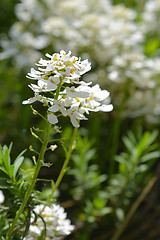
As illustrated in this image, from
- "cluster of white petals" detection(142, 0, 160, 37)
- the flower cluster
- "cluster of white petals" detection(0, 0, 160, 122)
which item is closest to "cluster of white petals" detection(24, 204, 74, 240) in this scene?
the flower cluster

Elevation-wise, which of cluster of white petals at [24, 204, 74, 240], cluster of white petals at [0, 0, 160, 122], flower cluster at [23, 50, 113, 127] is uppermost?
cluster of white petals at [0, 0, 160, 122]

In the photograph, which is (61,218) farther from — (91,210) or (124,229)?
(124,229)

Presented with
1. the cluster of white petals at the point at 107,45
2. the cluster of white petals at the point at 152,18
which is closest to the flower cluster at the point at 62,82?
the cluster of white petals at the point at 107,45

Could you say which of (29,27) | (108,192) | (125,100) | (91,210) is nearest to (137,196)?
(108,192)

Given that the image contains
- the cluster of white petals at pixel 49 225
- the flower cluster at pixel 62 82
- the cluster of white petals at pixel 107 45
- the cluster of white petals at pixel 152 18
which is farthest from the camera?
the cluster of white petals at pixel 152 18

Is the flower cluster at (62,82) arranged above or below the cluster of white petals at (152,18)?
below

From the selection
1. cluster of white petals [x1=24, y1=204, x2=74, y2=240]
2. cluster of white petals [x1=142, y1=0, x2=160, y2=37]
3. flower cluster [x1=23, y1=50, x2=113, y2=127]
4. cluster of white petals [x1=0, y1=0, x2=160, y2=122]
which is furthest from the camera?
cluster of white petals [x1=142, y1=0, x2=160, y2=37]

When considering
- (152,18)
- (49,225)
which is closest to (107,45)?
(152,18)

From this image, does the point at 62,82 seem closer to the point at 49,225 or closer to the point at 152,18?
the point at 49,225

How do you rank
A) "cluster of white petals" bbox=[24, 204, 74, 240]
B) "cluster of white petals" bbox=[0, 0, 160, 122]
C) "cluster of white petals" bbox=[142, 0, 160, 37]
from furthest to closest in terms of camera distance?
"cluster of white petals" bbox=[142, 0, 160, 37], "cluster of white petals" bbox=[0, 0, 160, 122], "cluster of white petals" bbox=[24, 204, 74, 240]

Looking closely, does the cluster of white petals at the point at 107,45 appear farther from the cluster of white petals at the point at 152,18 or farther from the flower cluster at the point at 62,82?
the flower cluster at the point at 62,82

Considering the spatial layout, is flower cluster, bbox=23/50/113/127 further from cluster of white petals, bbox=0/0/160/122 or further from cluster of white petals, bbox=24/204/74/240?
cluster of white petals, bbox=0/0/160/122
